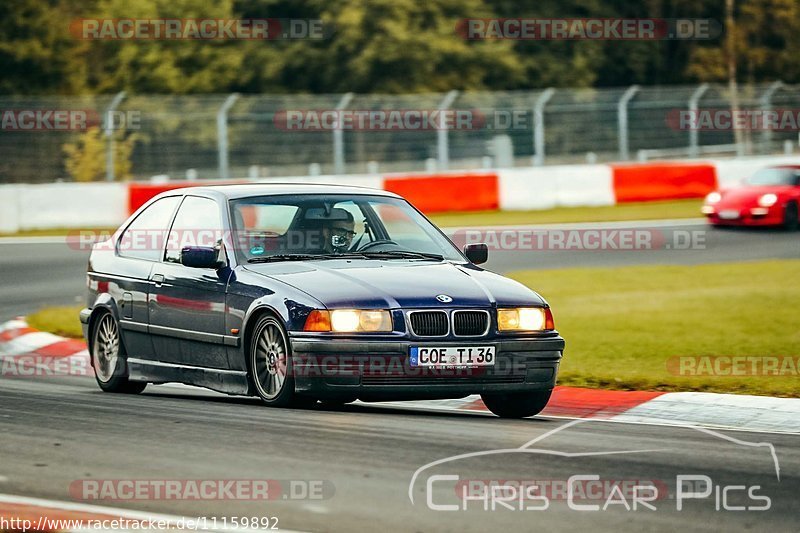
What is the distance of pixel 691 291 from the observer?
1622cm

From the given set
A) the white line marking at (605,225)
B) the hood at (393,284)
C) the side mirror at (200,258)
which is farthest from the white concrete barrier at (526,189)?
the side mirror at (200,258)

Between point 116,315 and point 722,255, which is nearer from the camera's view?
point 116,315

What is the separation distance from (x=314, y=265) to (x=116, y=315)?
186 cm

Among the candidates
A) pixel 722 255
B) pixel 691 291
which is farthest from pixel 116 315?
pixel 722 255

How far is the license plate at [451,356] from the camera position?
8031 mm

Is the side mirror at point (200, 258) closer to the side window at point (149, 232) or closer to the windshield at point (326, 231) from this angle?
the windshield at point (326, 231)

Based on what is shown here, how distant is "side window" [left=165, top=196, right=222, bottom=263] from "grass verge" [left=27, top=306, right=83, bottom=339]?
4453 millimetres

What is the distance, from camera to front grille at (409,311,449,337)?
8.08m

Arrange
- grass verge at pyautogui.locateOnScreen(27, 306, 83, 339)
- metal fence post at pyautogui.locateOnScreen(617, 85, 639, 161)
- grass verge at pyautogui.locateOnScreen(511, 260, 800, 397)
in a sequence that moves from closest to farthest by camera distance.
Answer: grass verge at pyautogui.locateOnScreen(511, 260, 800, 397) → grass verge at pyautogui.locateOnScreen(27, 306, 83, 339) → metal fence post at pyautogui.locateOnScreen(617, 85, 639, 161)

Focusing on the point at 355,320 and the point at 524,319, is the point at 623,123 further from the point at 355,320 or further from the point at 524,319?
the point at 355,320

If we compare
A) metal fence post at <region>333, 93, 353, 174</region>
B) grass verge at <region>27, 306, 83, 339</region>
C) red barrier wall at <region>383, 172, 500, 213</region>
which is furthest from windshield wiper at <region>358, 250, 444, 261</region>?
metal fence post at <region>333, 93, 353, 174</region>

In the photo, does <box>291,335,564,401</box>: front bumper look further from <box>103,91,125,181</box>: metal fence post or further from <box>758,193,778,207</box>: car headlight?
<box>103,91,125,181</box>: metal fence post

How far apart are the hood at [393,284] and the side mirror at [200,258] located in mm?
217

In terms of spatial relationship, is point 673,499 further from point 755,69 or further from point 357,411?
point 755,69
